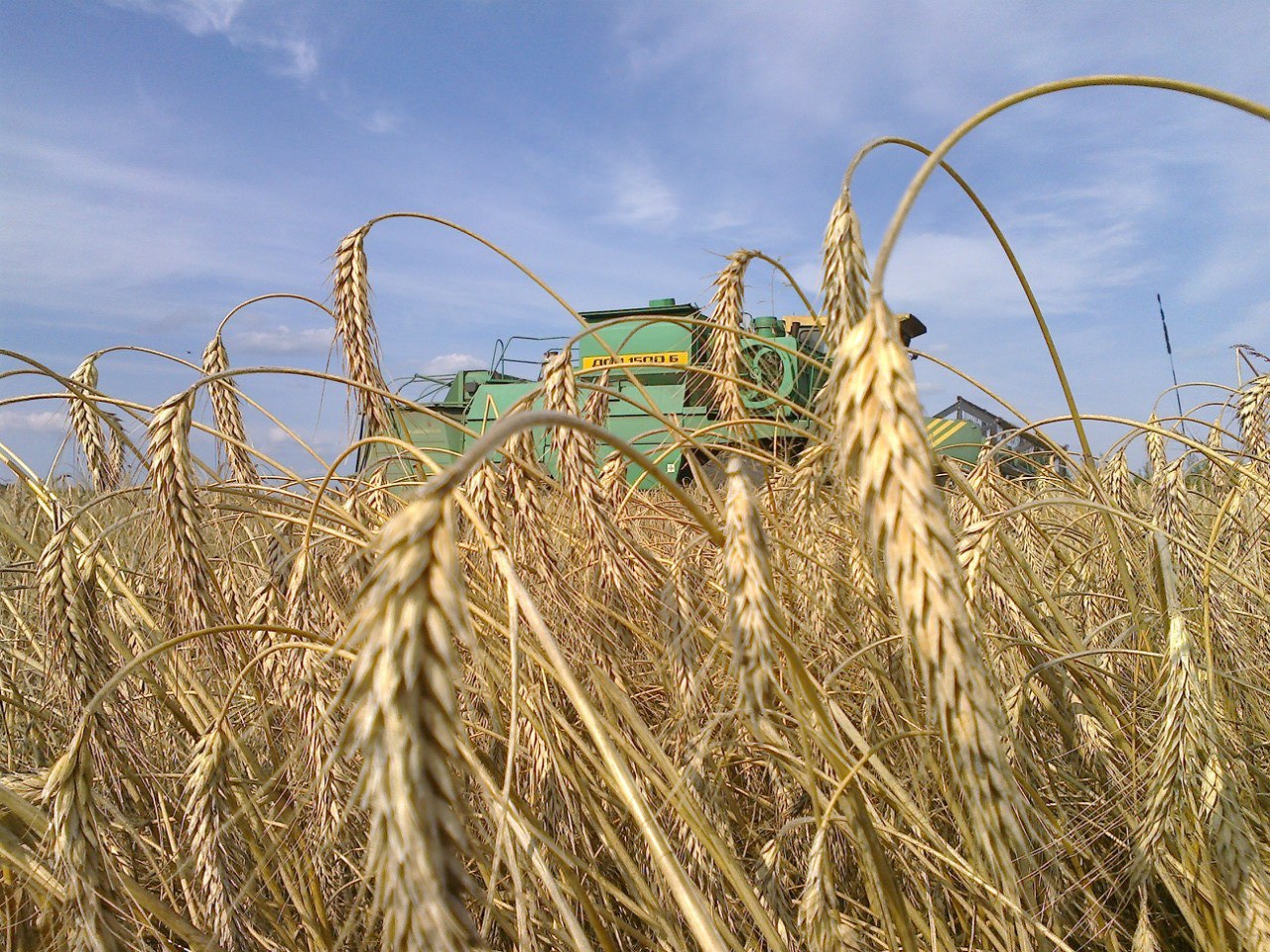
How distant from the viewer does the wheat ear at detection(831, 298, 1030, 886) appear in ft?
1.59

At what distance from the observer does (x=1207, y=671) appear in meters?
0.98

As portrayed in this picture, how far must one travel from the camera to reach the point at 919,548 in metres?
0.49

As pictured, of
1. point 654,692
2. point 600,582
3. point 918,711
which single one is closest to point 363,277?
point 600,582

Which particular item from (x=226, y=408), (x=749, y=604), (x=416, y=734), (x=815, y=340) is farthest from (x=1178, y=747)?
(x=815, y=340)

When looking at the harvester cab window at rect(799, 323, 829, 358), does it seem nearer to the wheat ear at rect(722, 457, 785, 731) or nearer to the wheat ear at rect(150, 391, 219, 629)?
the wheat ear at rect(722, 457, 785, 731)

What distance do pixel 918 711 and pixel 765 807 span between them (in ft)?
1.35

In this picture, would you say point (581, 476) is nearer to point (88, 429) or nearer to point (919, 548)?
point (919, 548)

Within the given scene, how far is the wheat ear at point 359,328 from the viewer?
56.9 inches

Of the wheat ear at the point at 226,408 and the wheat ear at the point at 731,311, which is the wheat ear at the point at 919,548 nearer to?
the wheat ear at the point at 731,311

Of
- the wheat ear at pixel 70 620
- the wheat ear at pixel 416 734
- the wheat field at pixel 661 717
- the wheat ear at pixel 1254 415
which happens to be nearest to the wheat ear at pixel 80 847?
the wheat field at pixel 661 717

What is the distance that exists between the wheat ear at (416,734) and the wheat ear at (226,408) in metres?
1.57

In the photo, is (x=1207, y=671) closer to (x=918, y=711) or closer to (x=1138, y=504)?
(x=918, y=711)

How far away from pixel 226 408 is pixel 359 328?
2.17ft

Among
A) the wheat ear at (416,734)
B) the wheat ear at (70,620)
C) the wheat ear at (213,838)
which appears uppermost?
the wheat ear at (416,734)
